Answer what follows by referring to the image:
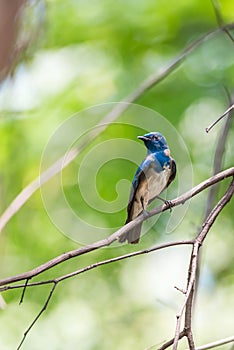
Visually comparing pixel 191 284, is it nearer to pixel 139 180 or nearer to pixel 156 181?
pixel 156 181

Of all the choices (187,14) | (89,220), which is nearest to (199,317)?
(89,220)

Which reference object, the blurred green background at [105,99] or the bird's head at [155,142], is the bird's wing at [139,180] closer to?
the bird's head at [155,142]

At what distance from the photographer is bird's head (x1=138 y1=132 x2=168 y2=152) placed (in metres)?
2.79

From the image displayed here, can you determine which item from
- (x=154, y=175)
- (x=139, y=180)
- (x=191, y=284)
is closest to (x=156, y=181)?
(x=154, y=175)

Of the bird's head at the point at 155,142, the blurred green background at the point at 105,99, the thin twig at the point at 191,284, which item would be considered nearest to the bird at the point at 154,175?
the bird's head at the point at 155,142

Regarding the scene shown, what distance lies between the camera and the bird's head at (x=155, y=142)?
279 centimetres

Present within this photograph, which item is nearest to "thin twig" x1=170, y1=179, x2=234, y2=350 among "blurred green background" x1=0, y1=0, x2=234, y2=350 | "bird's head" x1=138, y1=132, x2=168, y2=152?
"bird's head" x1=138, y1=132, x2=168, y2=152

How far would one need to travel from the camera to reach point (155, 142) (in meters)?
2.83

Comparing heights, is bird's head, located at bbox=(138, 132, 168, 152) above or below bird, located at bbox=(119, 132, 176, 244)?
above

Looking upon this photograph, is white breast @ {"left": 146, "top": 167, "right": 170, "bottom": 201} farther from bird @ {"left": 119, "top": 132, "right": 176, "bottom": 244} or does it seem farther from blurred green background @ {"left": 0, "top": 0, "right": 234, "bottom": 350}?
blurred green background @ {"left": 0, "top": 0, "right": 234, "bottom": 350}

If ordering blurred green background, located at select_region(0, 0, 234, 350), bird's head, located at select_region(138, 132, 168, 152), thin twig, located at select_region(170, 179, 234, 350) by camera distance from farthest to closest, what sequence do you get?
blurred green background, located at select_region(0, 0, 234, 350)
bird's head, located at select_region(138, 132, 168, 152)
thin twig, located at select_region(170, 179, 234, 350)

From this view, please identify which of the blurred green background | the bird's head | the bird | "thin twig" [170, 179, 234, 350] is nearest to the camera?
"thin twig" [170, 179, 234, 350]

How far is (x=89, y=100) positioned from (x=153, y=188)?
1.47 meters

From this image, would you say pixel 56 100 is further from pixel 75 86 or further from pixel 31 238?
pixel 31 238
